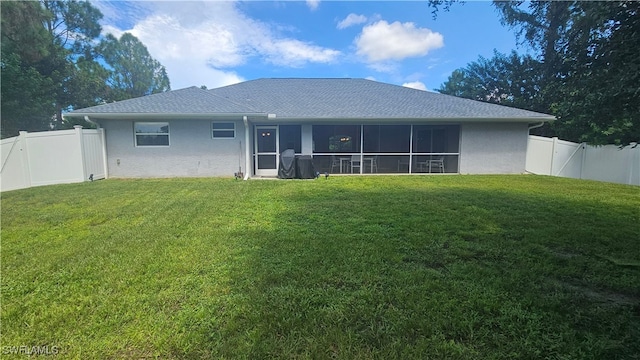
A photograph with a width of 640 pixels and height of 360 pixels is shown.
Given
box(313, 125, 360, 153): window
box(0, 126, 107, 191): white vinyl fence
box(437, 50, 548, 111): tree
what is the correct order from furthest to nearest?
1. box(437, 50, 548, 111): tree
2. box(313, 125, 360, 153): window
3. box(0, 126, 107, 191): white vinyl fence

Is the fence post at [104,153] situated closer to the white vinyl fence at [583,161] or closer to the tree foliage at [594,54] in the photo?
the tree foliage at [594,54]

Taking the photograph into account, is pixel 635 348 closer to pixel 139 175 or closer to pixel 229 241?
pixel 229 241

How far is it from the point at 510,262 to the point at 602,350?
1.53 meters

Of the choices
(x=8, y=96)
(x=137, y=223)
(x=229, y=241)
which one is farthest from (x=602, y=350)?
(x=8, y=96)

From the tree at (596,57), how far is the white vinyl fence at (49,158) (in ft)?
40.2

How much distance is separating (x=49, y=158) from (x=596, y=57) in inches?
526

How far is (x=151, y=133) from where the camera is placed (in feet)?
37.4

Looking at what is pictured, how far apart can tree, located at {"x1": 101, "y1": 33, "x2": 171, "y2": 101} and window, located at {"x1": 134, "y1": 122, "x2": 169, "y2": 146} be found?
2751 centimetres

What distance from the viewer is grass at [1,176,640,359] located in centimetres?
212

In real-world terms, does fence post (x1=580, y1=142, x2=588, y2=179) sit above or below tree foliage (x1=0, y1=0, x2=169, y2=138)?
below

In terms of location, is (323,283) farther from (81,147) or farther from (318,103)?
(318,103)

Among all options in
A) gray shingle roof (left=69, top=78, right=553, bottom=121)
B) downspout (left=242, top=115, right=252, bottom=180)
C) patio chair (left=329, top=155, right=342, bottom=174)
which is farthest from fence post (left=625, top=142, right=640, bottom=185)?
downspout (left=242, top=115, right=252, bottom=180)

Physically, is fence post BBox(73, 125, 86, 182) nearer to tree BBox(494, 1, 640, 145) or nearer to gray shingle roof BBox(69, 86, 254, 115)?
gray shingle roof BBox(69, 86, 254, 115)

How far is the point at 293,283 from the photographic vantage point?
2.95 meters
